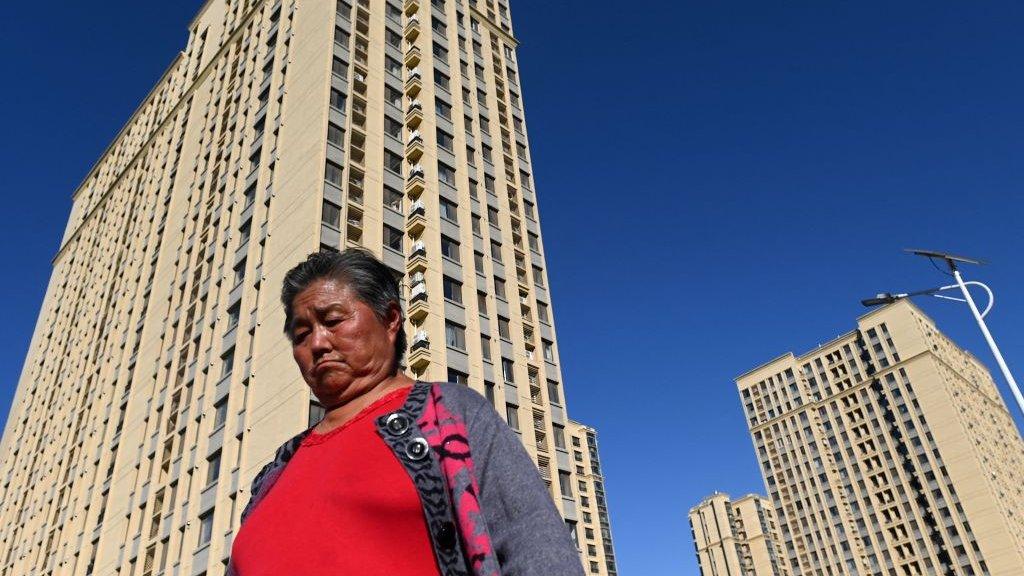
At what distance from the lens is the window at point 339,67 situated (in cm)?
3559

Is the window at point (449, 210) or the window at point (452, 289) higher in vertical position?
the window at point (449, 210)

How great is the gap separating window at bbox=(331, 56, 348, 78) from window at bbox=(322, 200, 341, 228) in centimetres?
880

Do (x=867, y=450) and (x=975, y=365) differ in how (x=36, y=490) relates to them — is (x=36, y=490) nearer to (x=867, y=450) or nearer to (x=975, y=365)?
(x=867, y=450)

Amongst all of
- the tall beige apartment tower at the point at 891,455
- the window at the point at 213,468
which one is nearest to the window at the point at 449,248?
the window at the point at 213,468

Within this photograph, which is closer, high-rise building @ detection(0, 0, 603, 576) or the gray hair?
the gray hair

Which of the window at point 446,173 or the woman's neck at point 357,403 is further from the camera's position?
the window at point 446,173

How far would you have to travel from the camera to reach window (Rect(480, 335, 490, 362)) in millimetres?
31505

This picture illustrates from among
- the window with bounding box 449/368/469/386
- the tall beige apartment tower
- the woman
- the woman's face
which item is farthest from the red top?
the tall beige apartment tower

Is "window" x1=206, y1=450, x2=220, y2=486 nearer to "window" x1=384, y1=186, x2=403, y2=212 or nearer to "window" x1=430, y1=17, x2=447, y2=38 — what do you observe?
"window" x1=384, y1=186, x2=403, y2=212

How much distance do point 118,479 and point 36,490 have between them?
12889 millimetres

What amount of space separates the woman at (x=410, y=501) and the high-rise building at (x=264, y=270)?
75.6 ft

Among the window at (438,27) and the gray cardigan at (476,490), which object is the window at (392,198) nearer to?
the window at (438,27)

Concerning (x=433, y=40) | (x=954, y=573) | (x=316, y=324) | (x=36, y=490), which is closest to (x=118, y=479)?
(x=36, y=490)

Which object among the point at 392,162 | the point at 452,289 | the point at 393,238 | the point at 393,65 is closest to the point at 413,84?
the point at 393,65
